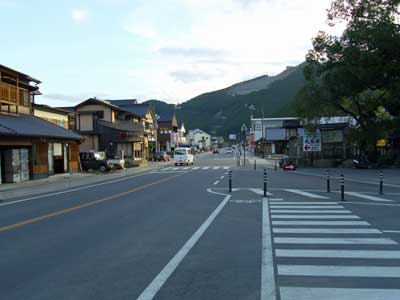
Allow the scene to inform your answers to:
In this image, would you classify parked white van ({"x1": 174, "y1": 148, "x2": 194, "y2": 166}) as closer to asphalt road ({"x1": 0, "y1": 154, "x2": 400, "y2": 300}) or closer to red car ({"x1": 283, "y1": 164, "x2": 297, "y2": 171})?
red car ({"x1": 283, "y1": 164, "x2": 297, "y2": 171})

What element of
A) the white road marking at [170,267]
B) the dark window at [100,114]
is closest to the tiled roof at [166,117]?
the dark window at [100,114]

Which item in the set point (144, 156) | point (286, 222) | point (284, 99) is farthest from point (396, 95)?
point (284, 99)

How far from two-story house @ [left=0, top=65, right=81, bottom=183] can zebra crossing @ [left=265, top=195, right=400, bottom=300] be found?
21.3m

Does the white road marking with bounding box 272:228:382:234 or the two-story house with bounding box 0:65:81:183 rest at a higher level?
the two-story house with bounding box 0:65:81:183

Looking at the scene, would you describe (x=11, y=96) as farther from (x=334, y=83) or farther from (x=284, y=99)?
(x=284, y=99)

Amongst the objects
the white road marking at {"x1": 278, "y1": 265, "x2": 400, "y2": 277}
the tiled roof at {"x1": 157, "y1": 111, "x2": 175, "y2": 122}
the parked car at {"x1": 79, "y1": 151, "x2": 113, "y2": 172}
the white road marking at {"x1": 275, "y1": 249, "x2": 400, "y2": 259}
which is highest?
the tiled roof at {"x1": 157, "y1": 111, "x2": 175, "y2": 122}

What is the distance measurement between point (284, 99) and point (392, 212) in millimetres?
159731

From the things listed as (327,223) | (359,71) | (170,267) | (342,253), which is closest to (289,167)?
(359,71)

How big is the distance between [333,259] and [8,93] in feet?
98.1

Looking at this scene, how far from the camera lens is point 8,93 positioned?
33250 millimetres

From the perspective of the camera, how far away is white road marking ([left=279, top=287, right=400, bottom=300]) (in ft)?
20.0

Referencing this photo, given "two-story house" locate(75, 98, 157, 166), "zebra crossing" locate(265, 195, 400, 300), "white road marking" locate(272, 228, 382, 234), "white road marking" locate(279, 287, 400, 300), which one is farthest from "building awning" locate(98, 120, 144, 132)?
"white road marking" locate(279, 287, 400, 300)

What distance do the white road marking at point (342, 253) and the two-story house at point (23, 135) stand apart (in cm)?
2280

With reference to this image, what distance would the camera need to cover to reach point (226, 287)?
664 centimetres
